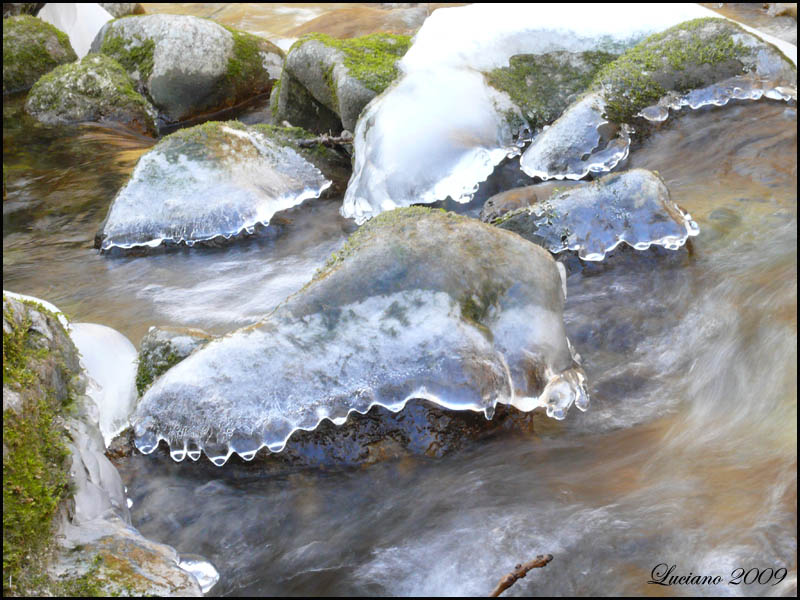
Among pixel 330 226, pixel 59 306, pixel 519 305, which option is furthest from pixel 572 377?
pixel 59 306

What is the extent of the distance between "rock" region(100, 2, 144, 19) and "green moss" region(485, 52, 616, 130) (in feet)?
33.0

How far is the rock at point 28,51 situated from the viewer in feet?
39.4

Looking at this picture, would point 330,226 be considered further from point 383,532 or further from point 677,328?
point 383,532

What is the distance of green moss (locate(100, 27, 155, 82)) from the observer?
10.2 meters

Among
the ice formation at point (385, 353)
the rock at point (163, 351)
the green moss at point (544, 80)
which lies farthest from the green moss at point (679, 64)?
the rock at point (163, 351)

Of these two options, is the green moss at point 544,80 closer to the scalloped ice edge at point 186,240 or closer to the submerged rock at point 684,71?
the submerged rock at point 684,71

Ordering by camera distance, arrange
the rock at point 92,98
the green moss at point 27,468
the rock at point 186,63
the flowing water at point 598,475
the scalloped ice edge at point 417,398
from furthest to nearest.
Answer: the rock at point 186,63, the rock at point 92,98, the scalloped ice edge at point 417,398, the flowing water at point 598,475, the green moss at point 27,468

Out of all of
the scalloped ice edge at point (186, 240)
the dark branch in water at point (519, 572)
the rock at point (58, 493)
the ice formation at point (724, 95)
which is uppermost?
the rock at point (58, 493)

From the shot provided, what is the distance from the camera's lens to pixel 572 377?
372 centimetres

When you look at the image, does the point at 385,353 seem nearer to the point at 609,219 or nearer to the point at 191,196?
the point at 609,219

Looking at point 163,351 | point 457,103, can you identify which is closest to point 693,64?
point 457,103

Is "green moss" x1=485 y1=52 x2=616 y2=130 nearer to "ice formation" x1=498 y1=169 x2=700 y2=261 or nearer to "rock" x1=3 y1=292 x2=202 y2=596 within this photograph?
"ice formation" x1=498 y1=169 x2=700 y2=261

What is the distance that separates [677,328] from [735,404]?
0.66 m

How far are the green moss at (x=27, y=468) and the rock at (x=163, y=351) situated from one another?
0.65 m
